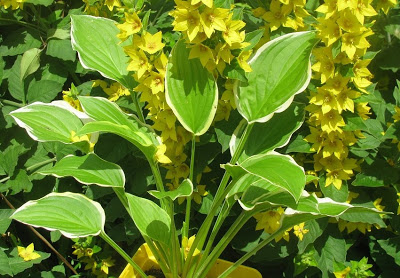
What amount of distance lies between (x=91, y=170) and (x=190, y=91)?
0.35 m

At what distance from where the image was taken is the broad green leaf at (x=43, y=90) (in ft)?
5.87

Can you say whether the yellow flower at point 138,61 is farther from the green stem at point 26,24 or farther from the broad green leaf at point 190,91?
the green stem at point 26,24

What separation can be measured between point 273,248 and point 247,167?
533 mm

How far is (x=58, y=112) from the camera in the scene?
58.7 inches

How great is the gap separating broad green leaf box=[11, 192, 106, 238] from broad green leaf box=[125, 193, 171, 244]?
0.44 ft

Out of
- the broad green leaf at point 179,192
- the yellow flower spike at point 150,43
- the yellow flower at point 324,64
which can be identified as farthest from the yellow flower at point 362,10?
the broad green leaf at point 179,192

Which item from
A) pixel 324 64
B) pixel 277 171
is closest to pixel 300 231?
pixel 277 171

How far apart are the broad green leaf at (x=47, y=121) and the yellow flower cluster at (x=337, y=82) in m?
0.69

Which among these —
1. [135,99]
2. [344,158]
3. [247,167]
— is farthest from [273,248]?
[135,99]

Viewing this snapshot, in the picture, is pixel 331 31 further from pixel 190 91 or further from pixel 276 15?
pixel 190 91

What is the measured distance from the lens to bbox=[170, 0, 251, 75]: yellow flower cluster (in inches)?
47.2

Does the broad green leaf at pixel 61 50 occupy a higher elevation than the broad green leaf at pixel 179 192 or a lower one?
higher

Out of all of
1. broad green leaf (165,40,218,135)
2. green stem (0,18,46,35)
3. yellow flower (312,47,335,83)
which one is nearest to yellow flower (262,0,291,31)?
yellow flower (312,47,335,83)

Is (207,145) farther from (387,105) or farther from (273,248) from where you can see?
(387,105)
